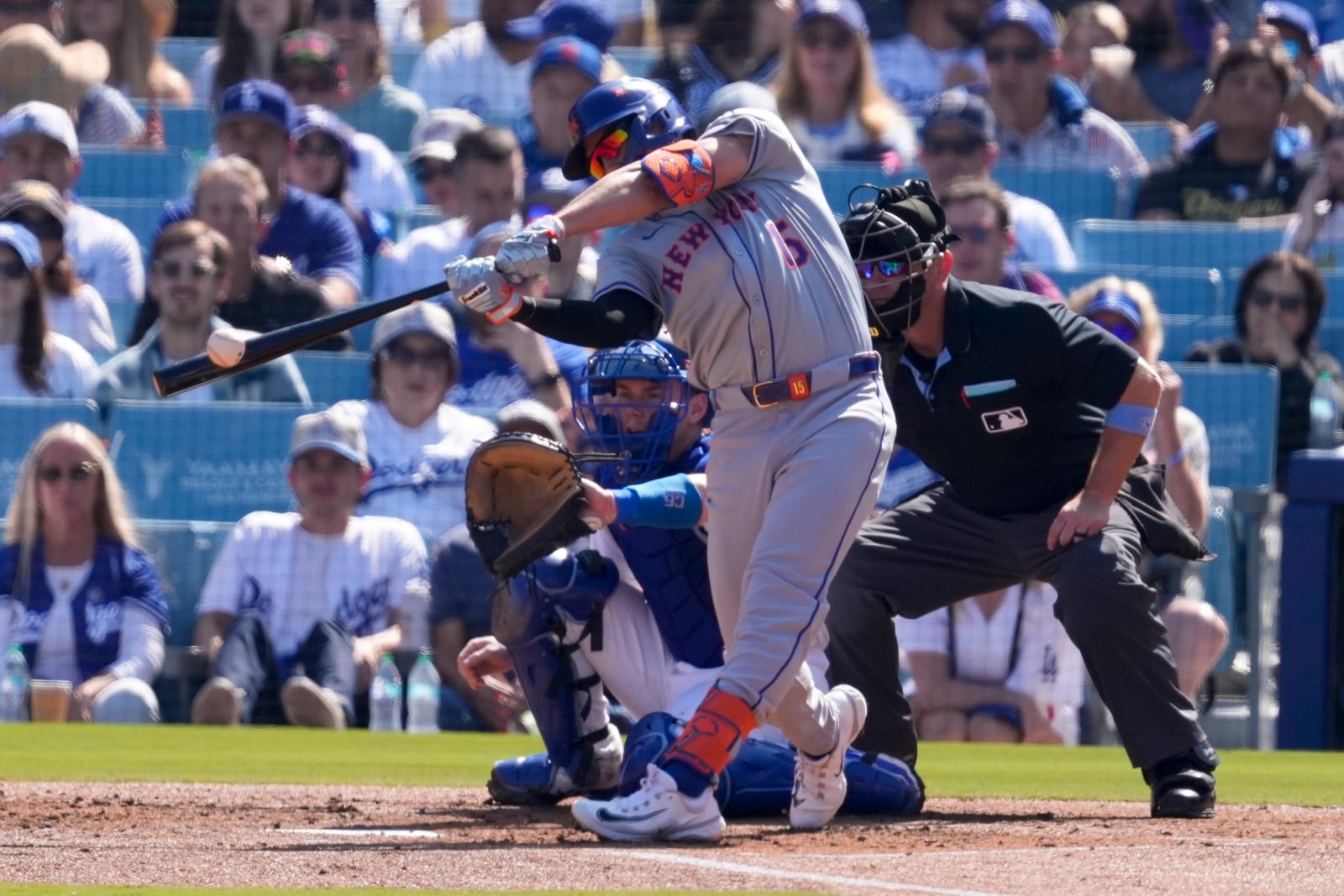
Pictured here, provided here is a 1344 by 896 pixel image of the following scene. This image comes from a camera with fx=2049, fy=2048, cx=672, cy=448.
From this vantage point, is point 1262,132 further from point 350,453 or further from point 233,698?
point 233,698

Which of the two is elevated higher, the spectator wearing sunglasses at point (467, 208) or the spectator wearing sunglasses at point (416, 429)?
the spectator wearing sunglasses at point (467, 208)

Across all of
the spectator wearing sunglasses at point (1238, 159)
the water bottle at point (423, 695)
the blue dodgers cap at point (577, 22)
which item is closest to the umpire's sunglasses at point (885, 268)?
the water bottle at point (423, 695)

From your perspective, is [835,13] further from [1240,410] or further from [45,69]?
[45,69]

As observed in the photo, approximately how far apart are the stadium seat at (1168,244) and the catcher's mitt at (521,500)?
19.0 ft

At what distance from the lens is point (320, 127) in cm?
1010

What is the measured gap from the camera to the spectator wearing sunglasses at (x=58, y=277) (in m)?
9.08

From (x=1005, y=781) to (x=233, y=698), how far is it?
315cm

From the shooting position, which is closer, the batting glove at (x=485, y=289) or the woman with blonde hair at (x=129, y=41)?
the batting glove at (x=485, y=289)

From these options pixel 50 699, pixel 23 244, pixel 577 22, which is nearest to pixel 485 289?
pixel 50 699

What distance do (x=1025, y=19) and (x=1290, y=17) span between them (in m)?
1.70

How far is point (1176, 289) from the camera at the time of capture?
31.0ft

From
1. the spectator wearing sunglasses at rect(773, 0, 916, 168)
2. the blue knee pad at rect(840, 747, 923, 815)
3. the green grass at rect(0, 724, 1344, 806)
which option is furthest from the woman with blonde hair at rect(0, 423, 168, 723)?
the spectator wearing sunglasses at rect(773, 0, 916, 168)

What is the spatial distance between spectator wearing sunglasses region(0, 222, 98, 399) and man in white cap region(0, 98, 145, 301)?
0.70m

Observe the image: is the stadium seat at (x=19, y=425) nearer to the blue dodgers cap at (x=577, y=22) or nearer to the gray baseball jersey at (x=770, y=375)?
the blue dodgers cap at (x=577, y=22)
